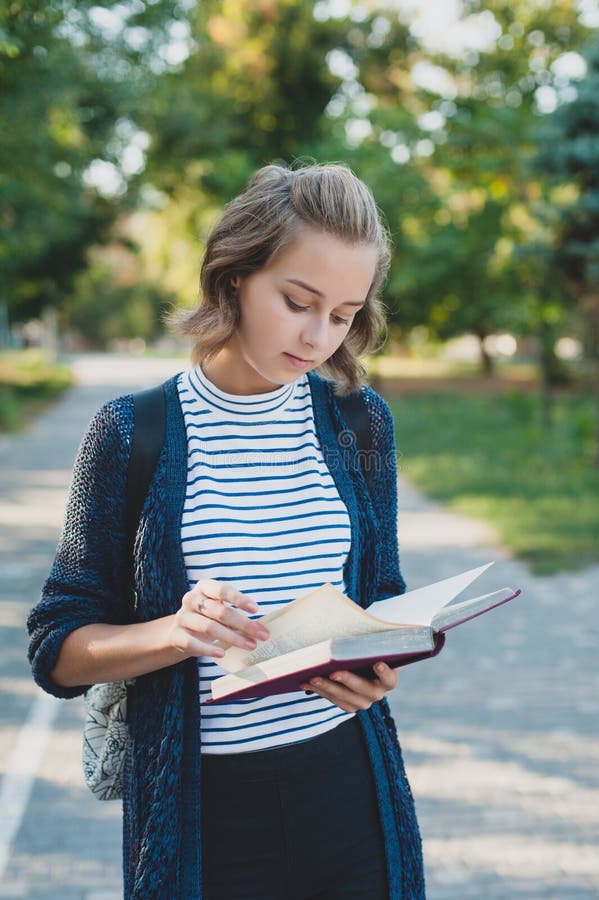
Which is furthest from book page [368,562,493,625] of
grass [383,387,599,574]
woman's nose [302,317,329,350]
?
grass [383,387,599,574]

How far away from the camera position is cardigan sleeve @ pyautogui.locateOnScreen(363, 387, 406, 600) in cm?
202

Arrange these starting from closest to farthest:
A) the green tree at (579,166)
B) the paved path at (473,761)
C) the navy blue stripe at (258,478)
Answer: the navy blue stripe at (258,478) < the paved path at (473,761) < the green tree at (579,166)

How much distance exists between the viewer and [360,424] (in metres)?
2.01

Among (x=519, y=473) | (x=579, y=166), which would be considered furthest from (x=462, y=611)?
(x=519, y=473)

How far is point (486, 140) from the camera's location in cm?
2100

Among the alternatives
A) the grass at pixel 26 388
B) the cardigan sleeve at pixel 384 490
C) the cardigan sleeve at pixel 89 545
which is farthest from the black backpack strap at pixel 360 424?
the grass at pixel 26 388

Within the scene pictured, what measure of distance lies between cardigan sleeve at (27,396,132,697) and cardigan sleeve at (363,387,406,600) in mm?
487

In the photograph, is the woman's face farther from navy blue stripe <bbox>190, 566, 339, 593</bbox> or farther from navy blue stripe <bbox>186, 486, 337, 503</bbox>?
navy blue stripe <bbox>190, 566, 339, 593</bbox>

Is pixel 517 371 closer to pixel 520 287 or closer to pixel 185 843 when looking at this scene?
pixel 520 287

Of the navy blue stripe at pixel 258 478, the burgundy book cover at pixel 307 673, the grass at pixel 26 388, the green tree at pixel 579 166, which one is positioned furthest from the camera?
the grass at pixel 26 388

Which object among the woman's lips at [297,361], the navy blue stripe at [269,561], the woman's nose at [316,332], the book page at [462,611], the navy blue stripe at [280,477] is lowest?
the navy blue stripe at [269,561]

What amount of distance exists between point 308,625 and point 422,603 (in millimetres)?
244

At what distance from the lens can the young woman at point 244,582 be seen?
5.73 ft

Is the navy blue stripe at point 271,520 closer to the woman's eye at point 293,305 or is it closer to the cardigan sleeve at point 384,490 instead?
the cardigan sleeve at point 384,490
